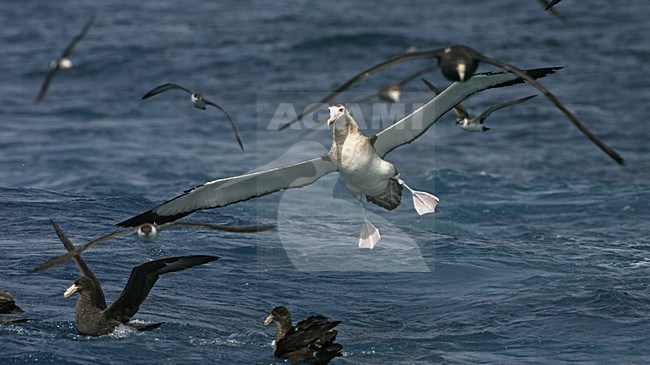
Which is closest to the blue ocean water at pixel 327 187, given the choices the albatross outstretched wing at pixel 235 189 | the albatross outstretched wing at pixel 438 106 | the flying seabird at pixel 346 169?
the albatross outstretched wing at pixel 235 189

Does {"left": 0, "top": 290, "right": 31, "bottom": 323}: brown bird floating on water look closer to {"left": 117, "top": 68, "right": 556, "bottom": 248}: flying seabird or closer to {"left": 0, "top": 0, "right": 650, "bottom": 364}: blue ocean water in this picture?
{"left": 0, "top": 0, "right": 650, "bottom": 364}: blue ocean water

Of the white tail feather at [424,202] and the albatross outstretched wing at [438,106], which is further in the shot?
the white tail feather at [424,202]

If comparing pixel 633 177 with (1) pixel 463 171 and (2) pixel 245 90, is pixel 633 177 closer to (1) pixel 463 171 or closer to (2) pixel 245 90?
(1) pixel 463 171

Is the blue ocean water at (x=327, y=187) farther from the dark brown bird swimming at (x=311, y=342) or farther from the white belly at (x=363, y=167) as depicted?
the white belly at (x=363, y=167)

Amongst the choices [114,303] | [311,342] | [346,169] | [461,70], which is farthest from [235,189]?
[461,70]

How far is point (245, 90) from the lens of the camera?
1463 inches

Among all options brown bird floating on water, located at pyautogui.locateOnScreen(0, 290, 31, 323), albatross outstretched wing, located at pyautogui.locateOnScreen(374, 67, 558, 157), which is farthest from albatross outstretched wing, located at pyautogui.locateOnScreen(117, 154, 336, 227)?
brown bird floating on water, located at pyautogui.locateOnScreen(0, 290, 31, 323)

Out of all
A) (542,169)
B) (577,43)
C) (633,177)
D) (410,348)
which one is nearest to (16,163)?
(542,169)

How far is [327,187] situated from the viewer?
26.1 m

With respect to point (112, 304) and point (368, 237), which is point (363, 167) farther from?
point (112, 304)

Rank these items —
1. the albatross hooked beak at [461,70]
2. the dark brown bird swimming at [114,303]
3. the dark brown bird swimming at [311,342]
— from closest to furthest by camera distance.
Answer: the albatross hooked beak at [461,70], the dark brown bird swimming at [311,342], the dark brown bird swimming at [114,303]

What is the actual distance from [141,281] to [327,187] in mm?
13772

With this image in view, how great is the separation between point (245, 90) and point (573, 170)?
42.0 ft

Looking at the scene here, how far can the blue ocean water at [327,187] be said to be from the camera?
547 inches
